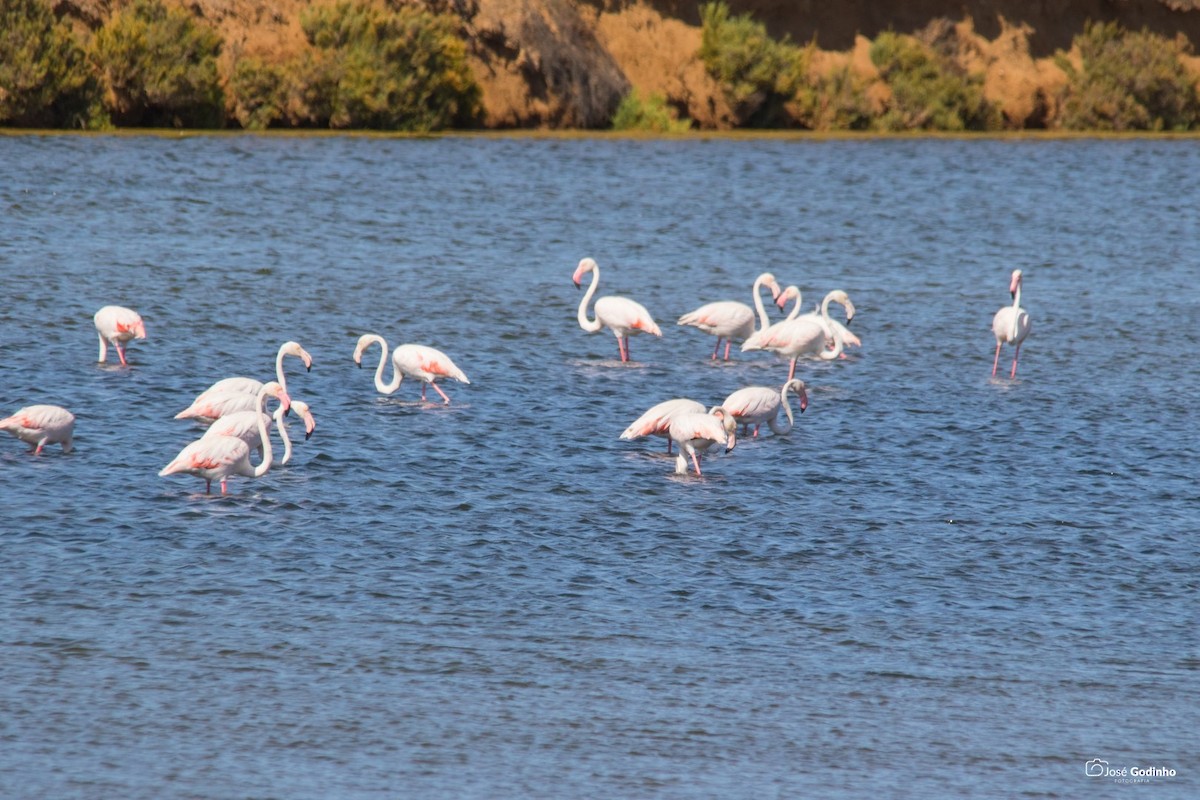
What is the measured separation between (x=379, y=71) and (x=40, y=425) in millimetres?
27963

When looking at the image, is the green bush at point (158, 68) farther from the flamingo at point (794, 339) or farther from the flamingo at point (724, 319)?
the flamingo at point (794, 339)

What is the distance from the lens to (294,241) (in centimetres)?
2378

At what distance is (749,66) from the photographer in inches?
1741

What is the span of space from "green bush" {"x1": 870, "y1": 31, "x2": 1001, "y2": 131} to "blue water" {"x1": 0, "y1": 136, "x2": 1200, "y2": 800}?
913 inches

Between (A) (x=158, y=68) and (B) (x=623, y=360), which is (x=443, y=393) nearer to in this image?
(B) (x=623, y=360)

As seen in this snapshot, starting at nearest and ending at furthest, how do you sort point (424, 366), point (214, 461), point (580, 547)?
point (580, 547)
point (214, 461)
point (424, 366)

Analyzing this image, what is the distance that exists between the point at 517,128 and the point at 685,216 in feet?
48.5

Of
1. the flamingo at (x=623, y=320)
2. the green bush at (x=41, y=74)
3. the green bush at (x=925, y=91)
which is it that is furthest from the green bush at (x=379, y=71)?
the flamingo at (x=623, y=320)

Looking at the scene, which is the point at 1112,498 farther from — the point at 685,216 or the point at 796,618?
the point at 685,216

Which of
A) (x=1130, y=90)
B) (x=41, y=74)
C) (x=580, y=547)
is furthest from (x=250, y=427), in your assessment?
(x=1130, y=90)

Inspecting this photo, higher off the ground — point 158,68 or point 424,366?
point 158,68

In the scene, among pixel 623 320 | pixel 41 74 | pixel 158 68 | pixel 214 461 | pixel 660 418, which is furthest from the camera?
pixel 158 68

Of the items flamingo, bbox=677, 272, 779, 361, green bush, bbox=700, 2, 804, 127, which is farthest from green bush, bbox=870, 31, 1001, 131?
flamingo, bbox=677, 272, 779, 361

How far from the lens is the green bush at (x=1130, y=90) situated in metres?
47.3
